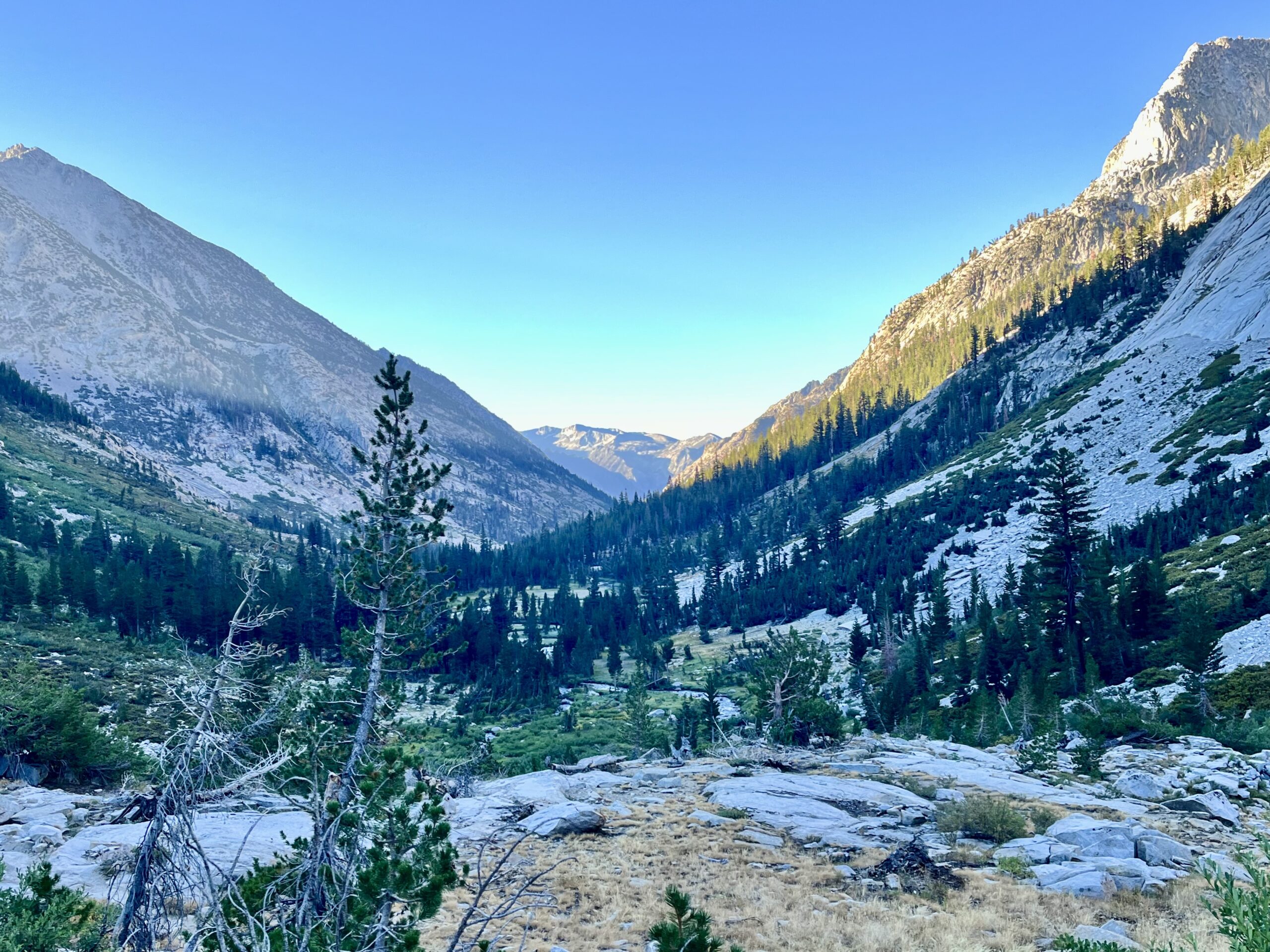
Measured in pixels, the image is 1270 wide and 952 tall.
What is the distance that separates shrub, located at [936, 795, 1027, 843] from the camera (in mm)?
16703

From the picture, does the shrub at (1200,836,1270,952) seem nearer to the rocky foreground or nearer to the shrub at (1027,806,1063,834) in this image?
the rocky foreground

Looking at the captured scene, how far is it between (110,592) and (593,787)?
62522 millimetres

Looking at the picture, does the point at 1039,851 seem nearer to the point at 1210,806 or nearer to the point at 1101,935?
the point at 1101,935

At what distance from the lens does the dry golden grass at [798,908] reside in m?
11.0

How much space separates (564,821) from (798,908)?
8007 mm

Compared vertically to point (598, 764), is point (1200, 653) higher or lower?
higher

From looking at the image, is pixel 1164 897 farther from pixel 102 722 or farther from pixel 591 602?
pixel 591 602

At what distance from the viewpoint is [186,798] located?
22.5ft

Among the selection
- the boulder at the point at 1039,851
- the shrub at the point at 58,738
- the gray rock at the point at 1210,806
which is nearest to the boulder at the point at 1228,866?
the boulder at the point at 1039,851

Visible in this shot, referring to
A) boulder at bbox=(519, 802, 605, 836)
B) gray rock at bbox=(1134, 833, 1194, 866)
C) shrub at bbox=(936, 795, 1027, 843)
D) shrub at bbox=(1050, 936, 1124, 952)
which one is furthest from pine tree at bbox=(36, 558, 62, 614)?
gray rock at bbox=(1134, 833, 1194, 866)

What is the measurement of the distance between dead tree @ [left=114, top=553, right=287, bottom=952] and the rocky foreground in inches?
34.0

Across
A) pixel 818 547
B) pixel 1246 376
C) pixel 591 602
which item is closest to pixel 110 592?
pixel 591 602

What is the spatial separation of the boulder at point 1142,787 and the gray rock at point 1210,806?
1.48m

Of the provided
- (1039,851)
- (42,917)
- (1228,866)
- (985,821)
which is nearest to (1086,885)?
(1039,851)
